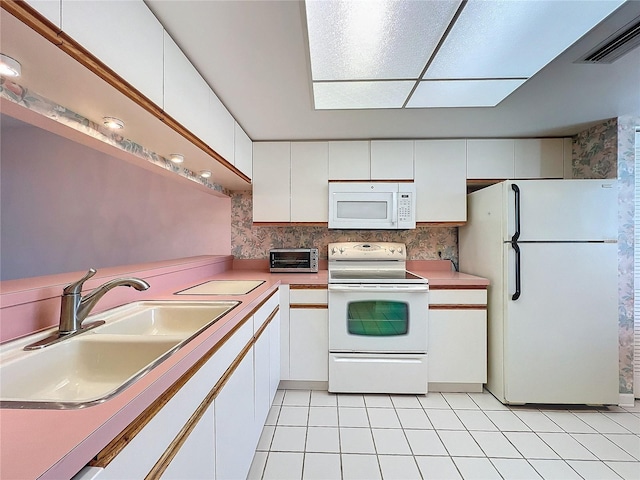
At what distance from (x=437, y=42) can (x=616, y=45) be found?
857 mm

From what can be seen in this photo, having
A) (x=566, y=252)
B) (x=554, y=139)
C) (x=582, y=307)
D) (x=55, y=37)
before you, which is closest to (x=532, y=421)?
(x=582, y=307)

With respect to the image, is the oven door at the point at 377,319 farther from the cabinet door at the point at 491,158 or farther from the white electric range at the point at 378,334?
the cabinet door at the point at 491,158

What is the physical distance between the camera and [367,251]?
114 inches

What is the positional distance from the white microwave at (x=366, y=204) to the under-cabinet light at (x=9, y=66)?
6.68 ft

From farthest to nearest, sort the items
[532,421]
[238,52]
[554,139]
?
1. [554,139]
2. [532,421]
3. [238,52]

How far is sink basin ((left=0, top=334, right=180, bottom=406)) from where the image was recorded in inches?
33.1

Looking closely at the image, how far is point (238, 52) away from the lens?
56.2 inches

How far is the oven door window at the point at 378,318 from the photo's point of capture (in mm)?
2332

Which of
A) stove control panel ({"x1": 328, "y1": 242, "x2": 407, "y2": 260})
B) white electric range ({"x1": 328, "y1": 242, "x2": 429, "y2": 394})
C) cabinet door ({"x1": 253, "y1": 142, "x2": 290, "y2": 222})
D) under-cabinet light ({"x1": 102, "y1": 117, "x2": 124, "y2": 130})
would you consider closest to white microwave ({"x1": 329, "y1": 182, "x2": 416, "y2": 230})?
stove control panel ({"x1": 328, "y1": 242, "x2": 407, "y2": 260})

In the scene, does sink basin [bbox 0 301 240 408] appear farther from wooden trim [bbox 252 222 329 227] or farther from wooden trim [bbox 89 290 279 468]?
wooden trim [bbox 252 222 329 227]

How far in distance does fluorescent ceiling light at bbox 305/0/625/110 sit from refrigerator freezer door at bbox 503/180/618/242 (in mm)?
765

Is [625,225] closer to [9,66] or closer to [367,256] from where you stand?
[367,256]

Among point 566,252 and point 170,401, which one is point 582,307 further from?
point 170,401

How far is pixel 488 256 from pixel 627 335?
112cm
